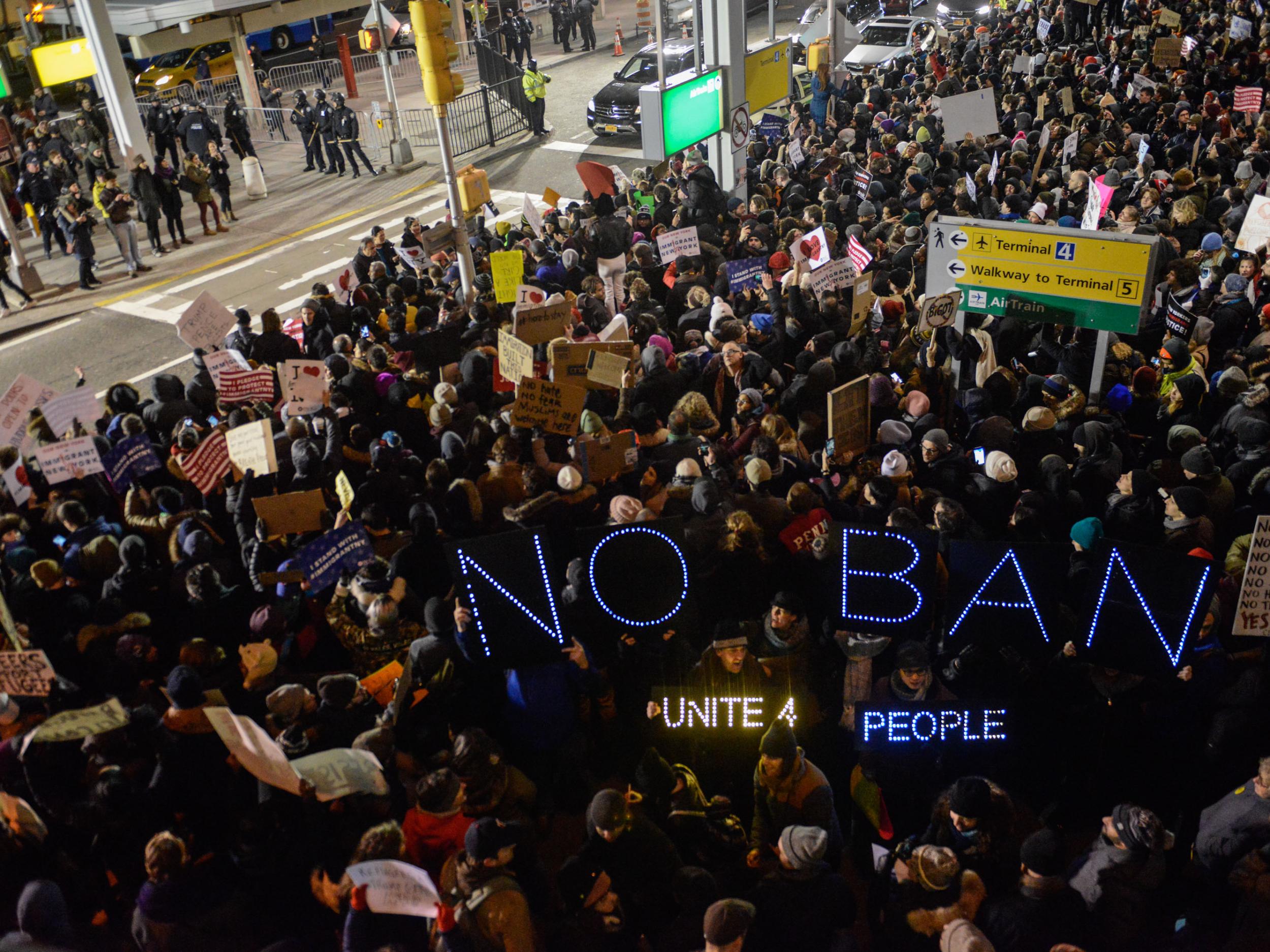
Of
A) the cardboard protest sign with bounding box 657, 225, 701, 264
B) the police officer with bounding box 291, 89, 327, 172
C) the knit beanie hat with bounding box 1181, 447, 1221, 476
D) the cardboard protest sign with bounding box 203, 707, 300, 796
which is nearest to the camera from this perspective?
the cardboard protest sign with bounding box 203, 707, 300, 796

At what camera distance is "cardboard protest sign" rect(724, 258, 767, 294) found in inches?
393

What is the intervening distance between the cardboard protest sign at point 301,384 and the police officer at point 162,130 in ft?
54.4

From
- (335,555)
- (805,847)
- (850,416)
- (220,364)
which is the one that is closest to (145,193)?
(220,364)

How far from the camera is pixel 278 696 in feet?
16.4

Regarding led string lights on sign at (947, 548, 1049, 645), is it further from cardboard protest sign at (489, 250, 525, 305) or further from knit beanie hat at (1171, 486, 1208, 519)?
cardboard protest sign at (489, 250, 525, 305)

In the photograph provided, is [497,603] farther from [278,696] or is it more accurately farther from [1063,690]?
[1063,690]

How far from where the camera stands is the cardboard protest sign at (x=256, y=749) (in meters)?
4.45

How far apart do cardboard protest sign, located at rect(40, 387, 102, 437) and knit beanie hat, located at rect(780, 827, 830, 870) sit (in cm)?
639

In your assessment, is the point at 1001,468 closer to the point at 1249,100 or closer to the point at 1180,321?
the point at 1180,321

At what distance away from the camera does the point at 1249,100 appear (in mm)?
14492

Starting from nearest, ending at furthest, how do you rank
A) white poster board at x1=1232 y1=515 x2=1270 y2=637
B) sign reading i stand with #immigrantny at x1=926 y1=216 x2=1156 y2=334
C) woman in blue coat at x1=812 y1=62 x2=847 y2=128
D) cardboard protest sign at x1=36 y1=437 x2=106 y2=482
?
white poster board at x1=1232 y1=515 x2=1270 y2=637, cardboard protest sign at x1=36 y1=437 x2=106 y2=482, sign reading i stand with #immigrantny at x1=926 y1=216 x2=1156 y2=334, woman in blue coat at x1=812 y1=62 x2=847 y2=128

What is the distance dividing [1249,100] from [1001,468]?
456 inches

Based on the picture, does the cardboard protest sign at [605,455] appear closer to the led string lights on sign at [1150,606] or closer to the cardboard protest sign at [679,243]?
the led string lights on sign at [1150,606]

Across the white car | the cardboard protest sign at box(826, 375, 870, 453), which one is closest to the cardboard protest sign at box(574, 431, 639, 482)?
the cardboard protest sign at box(826, 375, 870, 453)
